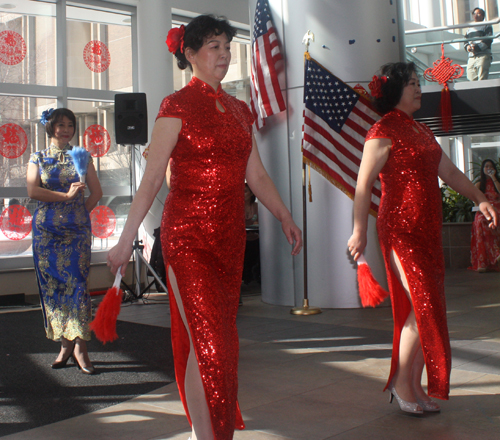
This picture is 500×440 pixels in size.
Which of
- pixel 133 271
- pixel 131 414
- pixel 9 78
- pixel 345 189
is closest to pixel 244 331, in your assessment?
pixel 345 189

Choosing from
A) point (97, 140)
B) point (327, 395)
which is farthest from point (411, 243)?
point (97, 140)

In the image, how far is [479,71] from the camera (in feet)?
29.1

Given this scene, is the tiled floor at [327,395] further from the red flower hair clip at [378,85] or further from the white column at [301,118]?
the red flower hair clip at [378,85]

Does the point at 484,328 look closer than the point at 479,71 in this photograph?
Yes

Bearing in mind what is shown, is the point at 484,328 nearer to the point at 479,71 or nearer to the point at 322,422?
the point at 322,422

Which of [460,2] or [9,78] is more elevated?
[460,2]

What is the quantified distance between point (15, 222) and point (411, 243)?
696 cm

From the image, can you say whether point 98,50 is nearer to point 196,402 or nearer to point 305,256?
point 305,256

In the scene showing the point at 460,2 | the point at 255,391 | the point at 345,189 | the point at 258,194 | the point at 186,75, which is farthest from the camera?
the point at 186,75

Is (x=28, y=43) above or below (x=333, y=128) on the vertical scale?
above

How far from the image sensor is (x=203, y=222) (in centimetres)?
202

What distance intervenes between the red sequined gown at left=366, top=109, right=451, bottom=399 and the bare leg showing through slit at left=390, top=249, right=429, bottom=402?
28 millimetres

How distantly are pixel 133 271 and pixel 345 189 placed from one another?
12.8ft

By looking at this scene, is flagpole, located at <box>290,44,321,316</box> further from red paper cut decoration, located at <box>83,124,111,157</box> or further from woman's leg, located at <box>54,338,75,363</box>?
red paper cut decoration, located at <box>83,124,111,157</box>
